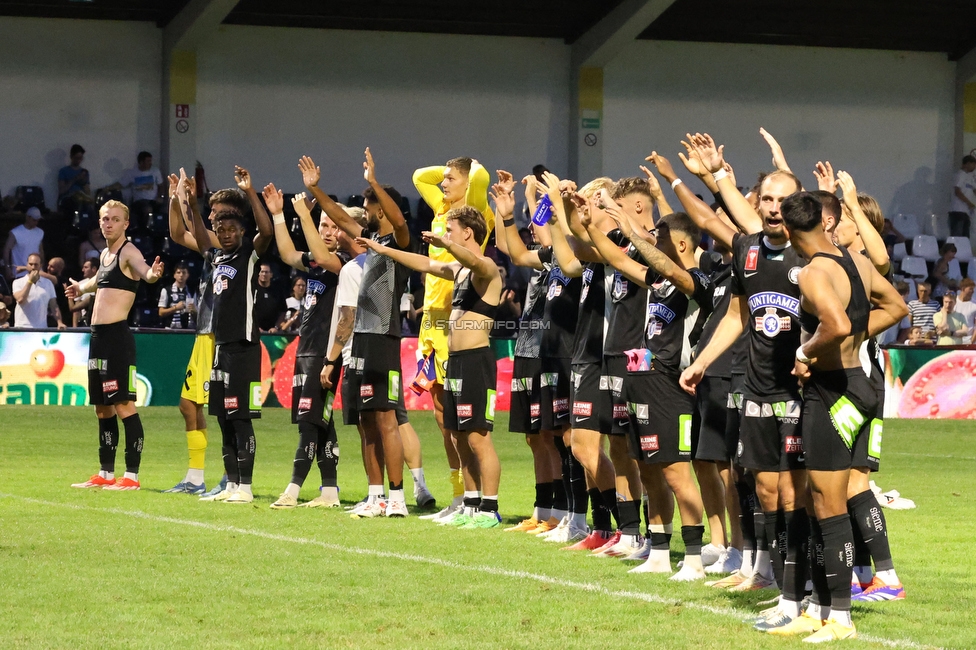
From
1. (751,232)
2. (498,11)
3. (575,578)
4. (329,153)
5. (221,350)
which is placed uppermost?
(498,11)

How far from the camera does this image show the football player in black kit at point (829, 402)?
20.0 feet

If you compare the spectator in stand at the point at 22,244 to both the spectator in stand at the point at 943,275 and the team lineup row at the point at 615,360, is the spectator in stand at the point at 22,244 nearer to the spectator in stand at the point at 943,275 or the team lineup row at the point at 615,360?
the team lineup row at the point at 615,360

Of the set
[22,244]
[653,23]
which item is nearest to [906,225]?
[653,23]

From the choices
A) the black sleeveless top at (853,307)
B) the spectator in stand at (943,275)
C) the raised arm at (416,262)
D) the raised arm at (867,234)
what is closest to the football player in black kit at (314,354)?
the raised arm at (416,262)

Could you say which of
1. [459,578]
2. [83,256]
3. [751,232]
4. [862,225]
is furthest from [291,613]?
[83,256]

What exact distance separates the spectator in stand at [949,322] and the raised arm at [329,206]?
14.9m

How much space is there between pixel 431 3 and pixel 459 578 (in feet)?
73.4

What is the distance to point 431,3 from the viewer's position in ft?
93.8

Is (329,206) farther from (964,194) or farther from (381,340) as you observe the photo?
(964,194)

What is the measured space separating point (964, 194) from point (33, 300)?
20.3m

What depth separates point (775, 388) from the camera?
259 inches

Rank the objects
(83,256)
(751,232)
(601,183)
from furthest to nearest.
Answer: (83,256) < (601,183) < (751,232)

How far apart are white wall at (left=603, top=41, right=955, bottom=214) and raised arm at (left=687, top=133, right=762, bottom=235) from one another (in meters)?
22.6

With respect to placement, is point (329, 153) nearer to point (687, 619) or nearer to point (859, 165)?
point (859, 165)
